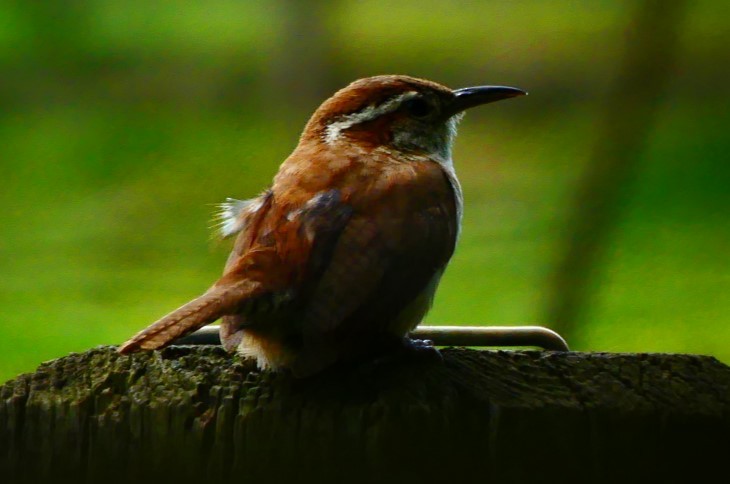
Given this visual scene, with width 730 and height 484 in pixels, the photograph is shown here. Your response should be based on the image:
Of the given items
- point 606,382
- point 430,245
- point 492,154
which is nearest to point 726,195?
point 492,154

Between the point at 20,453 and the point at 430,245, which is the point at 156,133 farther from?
the point at 20,453

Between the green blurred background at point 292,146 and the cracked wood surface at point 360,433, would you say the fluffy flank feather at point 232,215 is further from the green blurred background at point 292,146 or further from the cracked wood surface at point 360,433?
the green blurred background at point 292,146

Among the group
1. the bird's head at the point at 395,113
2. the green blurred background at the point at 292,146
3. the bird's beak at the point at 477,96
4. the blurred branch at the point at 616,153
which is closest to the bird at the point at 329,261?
the bird's head at the point at 395,113

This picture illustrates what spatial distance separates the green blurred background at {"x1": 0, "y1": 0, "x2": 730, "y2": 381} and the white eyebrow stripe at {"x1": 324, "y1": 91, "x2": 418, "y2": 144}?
1875 millimetres

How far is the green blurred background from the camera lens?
513 centimetres

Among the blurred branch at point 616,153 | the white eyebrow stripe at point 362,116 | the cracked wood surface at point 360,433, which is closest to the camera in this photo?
the cracked wood surface at point 360,433

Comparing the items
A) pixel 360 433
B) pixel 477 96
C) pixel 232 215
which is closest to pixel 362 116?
pixel 477 96

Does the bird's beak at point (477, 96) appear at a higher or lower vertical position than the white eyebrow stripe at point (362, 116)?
higher

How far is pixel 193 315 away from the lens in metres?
1.94

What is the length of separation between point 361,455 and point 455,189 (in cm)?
129

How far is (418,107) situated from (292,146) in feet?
6.79

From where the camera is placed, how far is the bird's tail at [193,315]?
Answer: 182 centimetres

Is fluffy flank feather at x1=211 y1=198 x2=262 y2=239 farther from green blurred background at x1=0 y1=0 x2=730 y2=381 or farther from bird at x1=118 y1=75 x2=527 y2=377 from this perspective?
green blurred background at x1=0 y1=0 x2=730 y2=381

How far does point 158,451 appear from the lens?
1605 mm
